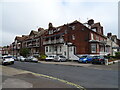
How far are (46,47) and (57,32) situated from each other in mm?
6447

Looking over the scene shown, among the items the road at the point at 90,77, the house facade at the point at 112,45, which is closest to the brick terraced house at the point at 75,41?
the house facade at the point at 112,45

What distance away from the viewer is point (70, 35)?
3253 centimetres

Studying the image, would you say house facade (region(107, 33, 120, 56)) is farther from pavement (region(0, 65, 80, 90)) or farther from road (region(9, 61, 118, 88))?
pavement (region(0, 65, 80, 90))

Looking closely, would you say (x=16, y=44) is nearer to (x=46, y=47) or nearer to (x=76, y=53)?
(x=46, y=47)

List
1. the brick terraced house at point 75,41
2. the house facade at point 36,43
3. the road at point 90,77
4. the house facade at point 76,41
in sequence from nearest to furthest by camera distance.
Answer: the road at point 90,77 < the house facade at point 76,41 < the brick terraced house at point 75,41 < the house facade at point 36,43

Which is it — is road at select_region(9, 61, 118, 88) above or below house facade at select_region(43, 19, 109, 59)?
below

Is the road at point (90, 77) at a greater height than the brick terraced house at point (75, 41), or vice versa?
the brick terraced house at point (75, 41)

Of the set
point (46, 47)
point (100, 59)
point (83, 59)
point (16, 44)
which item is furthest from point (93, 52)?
point (16, 44)

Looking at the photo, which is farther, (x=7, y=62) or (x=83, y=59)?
(x=83, y=59)

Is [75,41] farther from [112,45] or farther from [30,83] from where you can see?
[30,83]

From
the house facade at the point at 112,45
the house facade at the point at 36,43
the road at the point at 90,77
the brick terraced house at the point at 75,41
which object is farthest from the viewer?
the house facade at the point at 36,43

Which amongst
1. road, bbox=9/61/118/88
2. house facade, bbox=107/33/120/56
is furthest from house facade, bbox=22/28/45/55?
road, bbox=9/61/118/88

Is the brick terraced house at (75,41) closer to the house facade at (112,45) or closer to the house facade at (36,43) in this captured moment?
the house facade at (36,43)

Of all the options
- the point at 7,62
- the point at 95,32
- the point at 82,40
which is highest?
the point at 95,32
